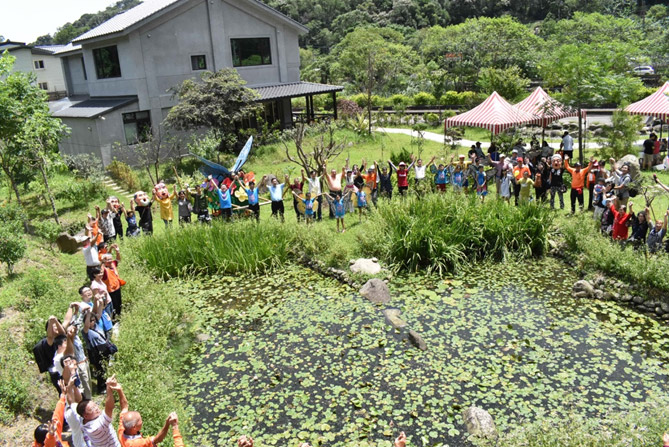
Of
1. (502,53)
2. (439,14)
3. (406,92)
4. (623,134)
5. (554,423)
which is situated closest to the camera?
(554,423)

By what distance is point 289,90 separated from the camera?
25781 mm

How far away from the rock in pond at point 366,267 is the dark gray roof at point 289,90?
1458 centimetres

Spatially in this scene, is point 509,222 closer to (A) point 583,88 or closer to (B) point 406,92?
(A) point 583,88

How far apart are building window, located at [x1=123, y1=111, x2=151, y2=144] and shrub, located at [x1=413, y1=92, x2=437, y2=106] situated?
18.7 metres

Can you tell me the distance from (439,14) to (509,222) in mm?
67999

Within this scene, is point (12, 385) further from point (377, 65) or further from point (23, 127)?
point (377, 65)

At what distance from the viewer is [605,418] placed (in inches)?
253

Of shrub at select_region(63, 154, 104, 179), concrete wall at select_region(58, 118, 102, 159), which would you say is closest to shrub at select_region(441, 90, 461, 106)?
concrete wall at select_region(58, 118, 102, 159)

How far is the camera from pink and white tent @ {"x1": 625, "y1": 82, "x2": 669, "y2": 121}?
57.8ft

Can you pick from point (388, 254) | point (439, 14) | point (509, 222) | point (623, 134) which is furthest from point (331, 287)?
point (439, 14)

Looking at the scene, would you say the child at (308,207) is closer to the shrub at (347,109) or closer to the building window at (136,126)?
the building window at (136,126)

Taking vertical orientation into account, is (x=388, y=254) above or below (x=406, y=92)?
below

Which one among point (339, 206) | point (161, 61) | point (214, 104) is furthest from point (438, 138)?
point (339, 206)

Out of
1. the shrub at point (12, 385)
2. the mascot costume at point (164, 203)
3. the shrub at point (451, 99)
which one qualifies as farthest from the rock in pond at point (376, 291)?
the shrub at point (451, 99)
